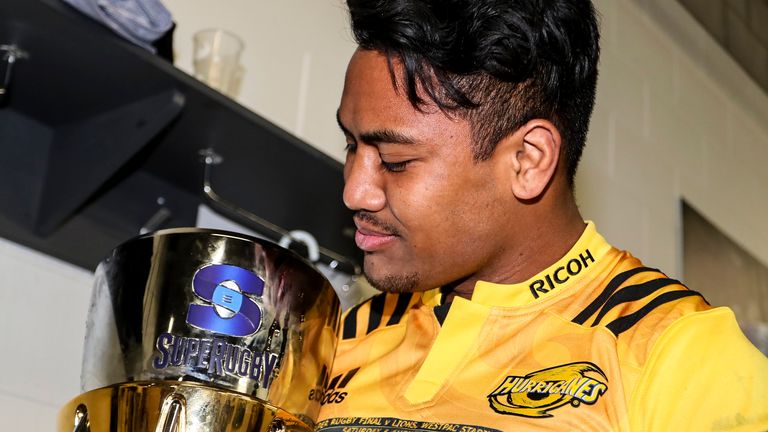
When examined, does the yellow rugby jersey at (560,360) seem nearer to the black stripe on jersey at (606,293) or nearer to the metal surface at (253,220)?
the black stripe on jersey at (606,293)

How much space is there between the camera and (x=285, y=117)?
171 centimetres

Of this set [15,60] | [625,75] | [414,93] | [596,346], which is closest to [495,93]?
[414,93]

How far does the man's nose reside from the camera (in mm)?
1072

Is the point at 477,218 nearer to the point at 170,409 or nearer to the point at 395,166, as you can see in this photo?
the point at 395,166

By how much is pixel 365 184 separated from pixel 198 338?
247 mm

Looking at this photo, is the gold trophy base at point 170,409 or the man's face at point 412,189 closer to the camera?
the gold trophy base at point 170,409

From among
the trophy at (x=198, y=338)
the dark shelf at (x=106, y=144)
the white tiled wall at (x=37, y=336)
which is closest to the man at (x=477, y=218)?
the trophy at (x=198, y=338)

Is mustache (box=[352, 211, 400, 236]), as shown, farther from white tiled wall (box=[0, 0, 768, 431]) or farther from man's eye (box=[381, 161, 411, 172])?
white tiled wall (box=[0, 0, 768, 431])

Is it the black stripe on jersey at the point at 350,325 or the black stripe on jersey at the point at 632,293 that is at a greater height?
the black stripe on jersey at the point at 632,293

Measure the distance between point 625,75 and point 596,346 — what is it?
1.58m

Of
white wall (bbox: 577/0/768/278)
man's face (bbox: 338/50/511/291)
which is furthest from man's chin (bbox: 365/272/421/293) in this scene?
white wall (bbox: 577/0/768/278)

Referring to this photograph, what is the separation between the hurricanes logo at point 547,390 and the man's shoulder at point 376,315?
24cm

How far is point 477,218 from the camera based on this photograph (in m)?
1.11

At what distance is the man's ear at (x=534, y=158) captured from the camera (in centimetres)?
112
